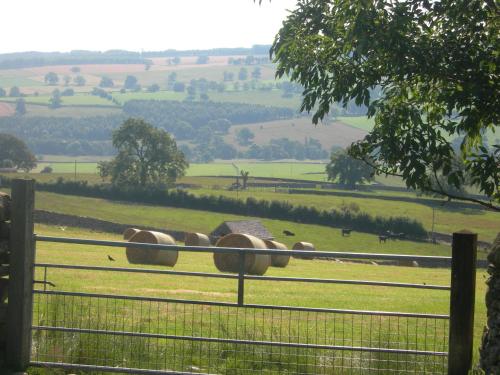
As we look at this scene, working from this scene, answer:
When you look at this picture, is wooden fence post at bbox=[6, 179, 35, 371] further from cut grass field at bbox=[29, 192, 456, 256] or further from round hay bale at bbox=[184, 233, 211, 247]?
cut grass field at bbox=[29, 192, 456, 256]

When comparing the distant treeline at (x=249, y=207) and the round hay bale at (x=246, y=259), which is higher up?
the round hay bale at (x=246, y=259)

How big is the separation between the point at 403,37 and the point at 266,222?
223ft

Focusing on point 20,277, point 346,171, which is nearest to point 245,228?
point 20,277

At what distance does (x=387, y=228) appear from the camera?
80.3 metres

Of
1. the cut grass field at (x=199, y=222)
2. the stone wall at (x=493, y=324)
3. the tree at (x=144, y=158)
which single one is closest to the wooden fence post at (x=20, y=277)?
the stone wall at (x=493, y=324)

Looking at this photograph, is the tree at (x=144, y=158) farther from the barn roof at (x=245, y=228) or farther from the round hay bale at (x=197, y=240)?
the round hay bale at (x=197, y=240)

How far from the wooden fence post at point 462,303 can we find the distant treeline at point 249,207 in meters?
72.1

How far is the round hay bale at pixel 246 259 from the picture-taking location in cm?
3250

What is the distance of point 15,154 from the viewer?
149m

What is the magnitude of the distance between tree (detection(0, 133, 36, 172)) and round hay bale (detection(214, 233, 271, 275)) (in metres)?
117

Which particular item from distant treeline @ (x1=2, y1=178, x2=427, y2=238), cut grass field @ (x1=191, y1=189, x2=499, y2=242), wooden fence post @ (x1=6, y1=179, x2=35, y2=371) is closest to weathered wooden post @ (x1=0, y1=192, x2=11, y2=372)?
wooden fence post @ (x1=6, y1=179, x2=35, y2=371)

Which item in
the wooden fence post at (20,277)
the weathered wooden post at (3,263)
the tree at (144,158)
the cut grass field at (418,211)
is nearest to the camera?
the wooden fence post at (20,277)

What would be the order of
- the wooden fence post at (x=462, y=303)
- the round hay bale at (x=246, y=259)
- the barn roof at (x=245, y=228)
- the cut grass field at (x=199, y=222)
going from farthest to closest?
1. the cut grass field at (x=199, y=222)
2. the barn roof at (x=245, y=228)
3. the round hay bale at (x=246, y=259)
4. the wooden fence post at (x=462, y=303)

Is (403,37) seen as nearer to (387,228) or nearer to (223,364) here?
(223,364)
